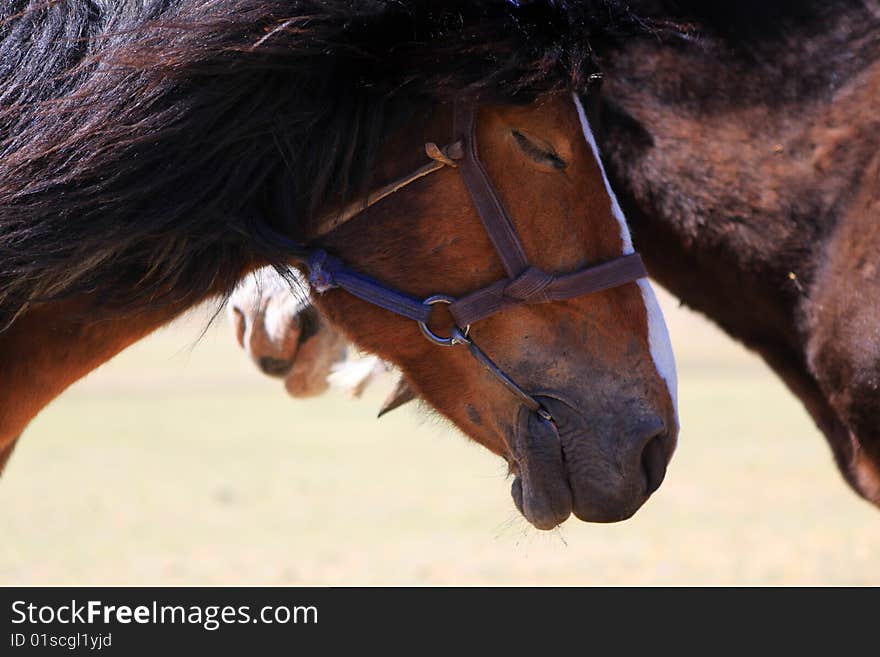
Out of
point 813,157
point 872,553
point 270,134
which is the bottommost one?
point 872,553

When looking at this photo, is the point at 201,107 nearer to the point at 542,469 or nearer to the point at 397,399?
the point at 542,469

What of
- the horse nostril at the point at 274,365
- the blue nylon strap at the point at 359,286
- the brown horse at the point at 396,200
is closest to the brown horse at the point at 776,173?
the brown horse at the point at 396,200

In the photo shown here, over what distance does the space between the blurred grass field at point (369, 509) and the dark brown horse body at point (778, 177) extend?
1.08 m

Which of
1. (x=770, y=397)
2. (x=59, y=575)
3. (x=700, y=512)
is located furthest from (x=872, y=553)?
(x=770, y=397)

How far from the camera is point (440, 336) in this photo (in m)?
2.47

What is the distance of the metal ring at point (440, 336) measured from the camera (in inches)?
96.3

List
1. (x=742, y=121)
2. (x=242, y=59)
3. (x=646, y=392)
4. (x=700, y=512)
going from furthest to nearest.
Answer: (x=700, y=512) → (x=742, y=121) → (x=646, y=392) → (x=242, y=59)

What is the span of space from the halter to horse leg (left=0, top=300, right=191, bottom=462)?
50 centimetres

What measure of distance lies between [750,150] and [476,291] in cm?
140

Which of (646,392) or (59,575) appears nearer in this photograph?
(646,392)

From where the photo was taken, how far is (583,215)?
8.21 ft

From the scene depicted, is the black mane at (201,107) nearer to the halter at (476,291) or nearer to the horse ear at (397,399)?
the halter at (476,291)

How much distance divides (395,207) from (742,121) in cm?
150

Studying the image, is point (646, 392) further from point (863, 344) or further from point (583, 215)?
point (863, 344)
